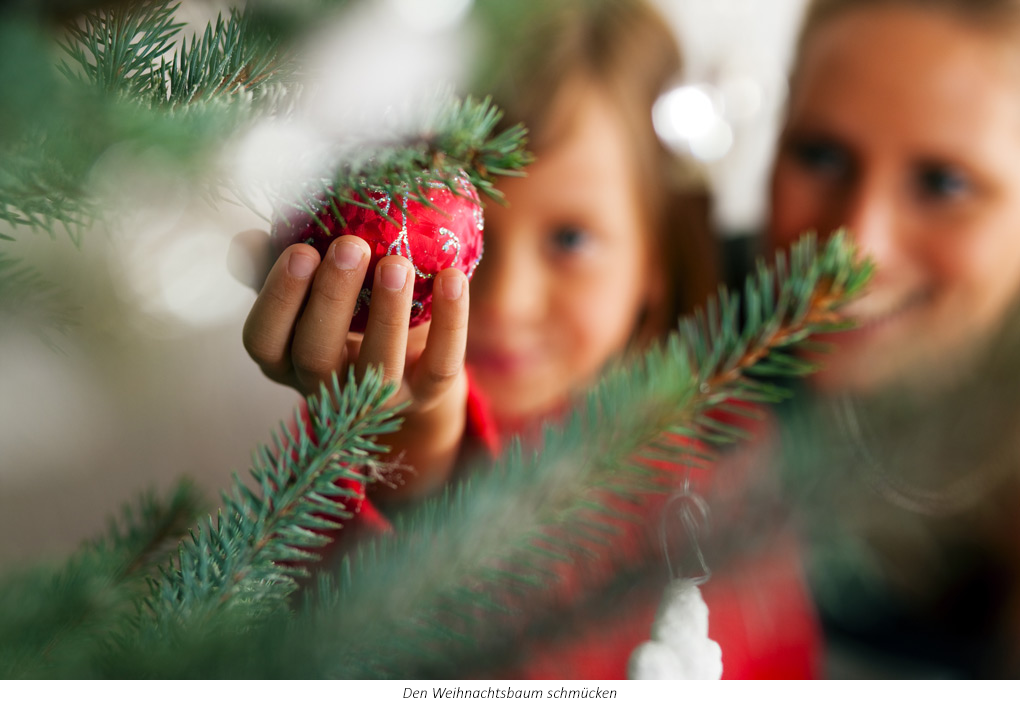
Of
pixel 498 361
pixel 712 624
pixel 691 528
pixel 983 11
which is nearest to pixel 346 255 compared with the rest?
pixel 691 528

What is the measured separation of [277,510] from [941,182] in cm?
66

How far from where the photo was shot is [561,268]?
0.60 metres

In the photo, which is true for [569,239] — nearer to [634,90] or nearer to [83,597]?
[634,90]

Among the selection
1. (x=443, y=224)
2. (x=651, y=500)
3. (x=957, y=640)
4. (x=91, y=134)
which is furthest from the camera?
(x=957, y=640)

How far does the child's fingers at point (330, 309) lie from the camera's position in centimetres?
22

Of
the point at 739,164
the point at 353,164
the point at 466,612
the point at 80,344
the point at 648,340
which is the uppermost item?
the point at 739,164

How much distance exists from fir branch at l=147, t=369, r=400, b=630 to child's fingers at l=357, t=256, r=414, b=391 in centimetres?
2

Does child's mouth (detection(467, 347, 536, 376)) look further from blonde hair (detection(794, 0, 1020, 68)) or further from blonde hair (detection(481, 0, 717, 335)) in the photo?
blonde hair (detection(794, 0, 1020, 68))

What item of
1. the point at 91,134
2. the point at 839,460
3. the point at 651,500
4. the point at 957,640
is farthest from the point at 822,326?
the point at 957,640

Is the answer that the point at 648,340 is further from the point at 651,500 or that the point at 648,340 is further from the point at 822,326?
the point at 822,326

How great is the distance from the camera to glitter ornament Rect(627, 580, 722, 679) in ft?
0.88

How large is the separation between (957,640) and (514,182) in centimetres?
66

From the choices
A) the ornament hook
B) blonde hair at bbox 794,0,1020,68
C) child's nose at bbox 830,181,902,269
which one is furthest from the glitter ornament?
blonde hair at bbox 794,0,1020,68

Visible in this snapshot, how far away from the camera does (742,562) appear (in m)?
0.27
